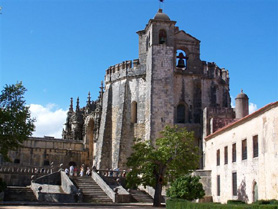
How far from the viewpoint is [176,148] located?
25422 millimetres

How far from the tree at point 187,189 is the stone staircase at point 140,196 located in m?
4.49

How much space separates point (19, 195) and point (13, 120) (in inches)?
226

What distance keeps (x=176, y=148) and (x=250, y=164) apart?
15.8ft

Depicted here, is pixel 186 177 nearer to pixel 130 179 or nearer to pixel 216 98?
pixel 130 179

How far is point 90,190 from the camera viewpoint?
29.2 meters

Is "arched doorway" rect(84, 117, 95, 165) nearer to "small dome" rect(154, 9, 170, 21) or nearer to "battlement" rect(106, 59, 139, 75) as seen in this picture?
"battlement" rect(106, 59, 139, 75)

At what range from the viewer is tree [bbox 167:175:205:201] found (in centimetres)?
2450

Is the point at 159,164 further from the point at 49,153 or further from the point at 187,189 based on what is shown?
the point at 49,153

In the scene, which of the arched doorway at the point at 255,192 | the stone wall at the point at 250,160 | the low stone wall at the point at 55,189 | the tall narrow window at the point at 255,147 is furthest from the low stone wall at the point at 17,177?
the tall narrow window at the point at 255,147

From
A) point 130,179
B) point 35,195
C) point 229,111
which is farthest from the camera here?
point 229,111

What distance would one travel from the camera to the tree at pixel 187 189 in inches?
965

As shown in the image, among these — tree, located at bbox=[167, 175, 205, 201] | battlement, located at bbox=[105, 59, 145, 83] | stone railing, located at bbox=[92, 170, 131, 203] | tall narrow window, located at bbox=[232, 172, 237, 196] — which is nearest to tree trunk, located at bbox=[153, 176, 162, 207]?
tree, located at bbox=[167, 175, 205, 201]

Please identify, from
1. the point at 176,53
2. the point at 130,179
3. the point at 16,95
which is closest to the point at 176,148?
the point at 130,179

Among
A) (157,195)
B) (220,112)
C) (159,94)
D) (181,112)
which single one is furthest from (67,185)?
(220,112)
